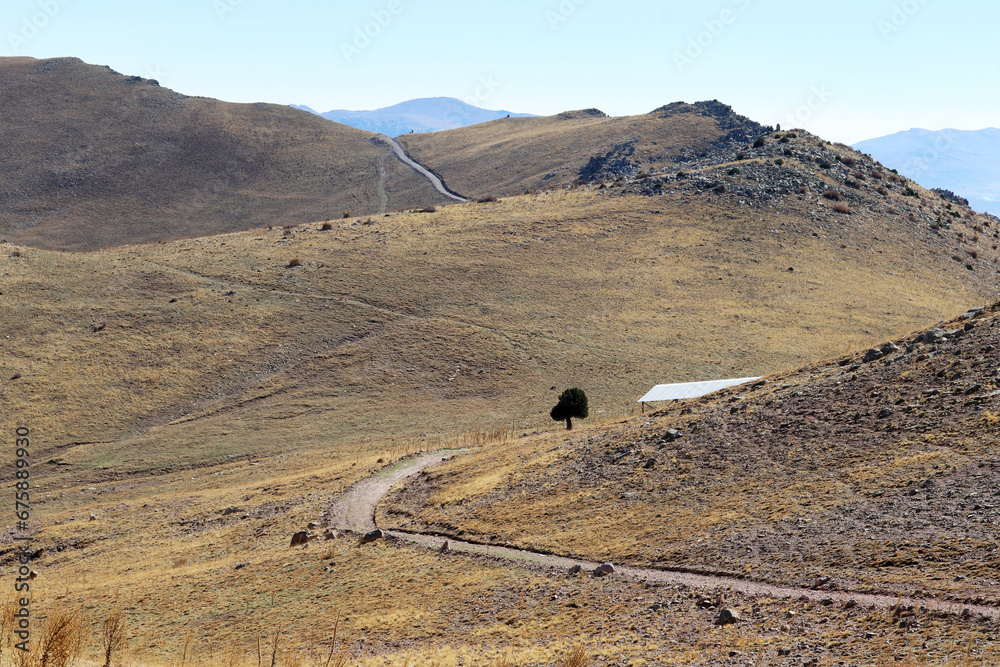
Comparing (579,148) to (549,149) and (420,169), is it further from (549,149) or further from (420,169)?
(420,169)

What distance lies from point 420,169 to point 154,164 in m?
50.0

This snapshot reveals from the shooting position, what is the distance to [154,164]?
148625 mm

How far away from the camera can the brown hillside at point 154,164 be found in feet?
423

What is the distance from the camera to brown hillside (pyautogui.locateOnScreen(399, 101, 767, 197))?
125625 millimetres

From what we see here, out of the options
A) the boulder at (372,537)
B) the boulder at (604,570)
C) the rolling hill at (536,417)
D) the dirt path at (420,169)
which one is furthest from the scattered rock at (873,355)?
the dirt path at (420,169)

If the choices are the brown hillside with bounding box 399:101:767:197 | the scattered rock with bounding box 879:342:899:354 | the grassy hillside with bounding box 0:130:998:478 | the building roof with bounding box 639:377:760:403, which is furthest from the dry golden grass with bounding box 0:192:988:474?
the brown hillside with bounding box 399:101:767:197

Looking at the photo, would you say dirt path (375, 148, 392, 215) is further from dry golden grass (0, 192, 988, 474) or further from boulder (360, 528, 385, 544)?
boulder (360, 528, 385, 544)

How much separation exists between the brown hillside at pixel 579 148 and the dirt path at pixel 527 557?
285 ft

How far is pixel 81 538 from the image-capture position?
94.2 feet

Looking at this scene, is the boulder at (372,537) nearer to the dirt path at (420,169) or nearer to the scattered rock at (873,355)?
the scattered rock at (873,355)

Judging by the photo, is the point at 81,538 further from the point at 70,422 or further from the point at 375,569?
the point at 70,422

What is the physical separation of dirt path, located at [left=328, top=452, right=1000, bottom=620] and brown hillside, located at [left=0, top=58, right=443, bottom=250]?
9911 centimetres

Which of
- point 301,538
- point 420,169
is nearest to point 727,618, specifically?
point 301,538

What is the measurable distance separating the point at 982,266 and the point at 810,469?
215 ft
